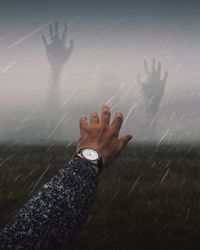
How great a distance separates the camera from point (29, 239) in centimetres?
120

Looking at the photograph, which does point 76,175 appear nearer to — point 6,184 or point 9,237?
point 9,237

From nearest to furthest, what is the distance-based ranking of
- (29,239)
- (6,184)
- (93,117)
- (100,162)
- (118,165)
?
1. (29,239)
2. (100,162)
3. (93,117)
4. (6,184)
5. (118,165)

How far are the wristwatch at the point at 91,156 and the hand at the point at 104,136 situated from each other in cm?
3

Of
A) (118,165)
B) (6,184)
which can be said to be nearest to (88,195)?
(6,184)

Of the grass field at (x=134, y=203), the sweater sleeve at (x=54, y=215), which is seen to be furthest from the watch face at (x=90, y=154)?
the grass field at (x=134, y=203)

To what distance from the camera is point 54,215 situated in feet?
4.10

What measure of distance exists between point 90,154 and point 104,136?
13 cm

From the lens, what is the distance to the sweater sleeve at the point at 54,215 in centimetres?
121

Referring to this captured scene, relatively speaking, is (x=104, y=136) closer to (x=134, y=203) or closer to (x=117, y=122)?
(x=117, y=122)

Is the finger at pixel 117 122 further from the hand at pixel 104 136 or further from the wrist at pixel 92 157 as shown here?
the wrist at pixel 92 157

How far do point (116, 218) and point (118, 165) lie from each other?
→ 12819mm

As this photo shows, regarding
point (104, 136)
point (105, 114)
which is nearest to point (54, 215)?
point (104, 136)

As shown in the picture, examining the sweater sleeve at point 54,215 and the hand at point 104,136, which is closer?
the sweater sleeve at point 54,215

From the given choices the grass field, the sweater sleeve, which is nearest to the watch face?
the sweater sleeve
